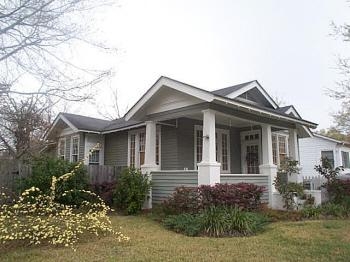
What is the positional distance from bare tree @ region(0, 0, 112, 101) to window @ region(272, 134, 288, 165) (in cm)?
993

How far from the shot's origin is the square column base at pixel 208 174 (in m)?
9.97

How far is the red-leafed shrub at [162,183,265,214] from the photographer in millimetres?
9133

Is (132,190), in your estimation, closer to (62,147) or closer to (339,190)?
(339,190)

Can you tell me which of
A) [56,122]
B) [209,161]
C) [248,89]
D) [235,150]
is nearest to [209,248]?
[209,161]

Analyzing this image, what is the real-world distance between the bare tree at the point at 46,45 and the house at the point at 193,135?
3006mm

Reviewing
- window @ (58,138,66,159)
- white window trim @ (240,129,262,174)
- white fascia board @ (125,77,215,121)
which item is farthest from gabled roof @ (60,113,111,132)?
white window trim @ (240,129,262,174)

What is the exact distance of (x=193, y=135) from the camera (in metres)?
13.8

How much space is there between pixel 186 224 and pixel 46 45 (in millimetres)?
6120

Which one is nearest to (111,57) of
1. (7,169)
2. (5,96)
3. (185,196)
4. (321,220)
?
(5,96)

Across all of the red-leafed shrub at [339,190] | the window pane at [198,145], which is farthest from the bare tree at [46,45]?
the red-leafed shrub at [339,190]

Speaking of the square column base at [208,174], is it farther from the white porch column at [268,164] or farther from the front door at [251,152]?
the front door at [251,152]

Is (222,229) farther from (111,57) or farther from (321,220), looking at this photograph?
(111,57)

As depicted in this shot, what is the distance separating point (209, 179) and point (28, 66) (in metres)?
6.11

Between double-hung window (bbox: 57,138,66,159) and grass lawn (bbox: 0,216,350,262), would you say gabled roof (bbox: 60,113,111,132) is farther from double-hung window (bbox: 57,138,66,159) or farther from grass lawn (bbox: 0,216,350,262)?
grass lawn (bbox: 0,216,350,262)
